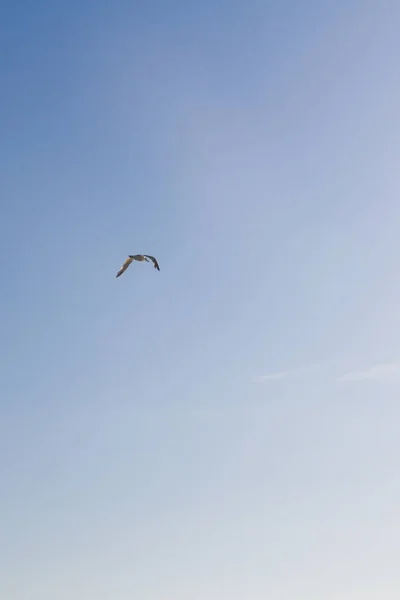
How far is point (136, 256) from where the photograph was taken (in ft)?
347
